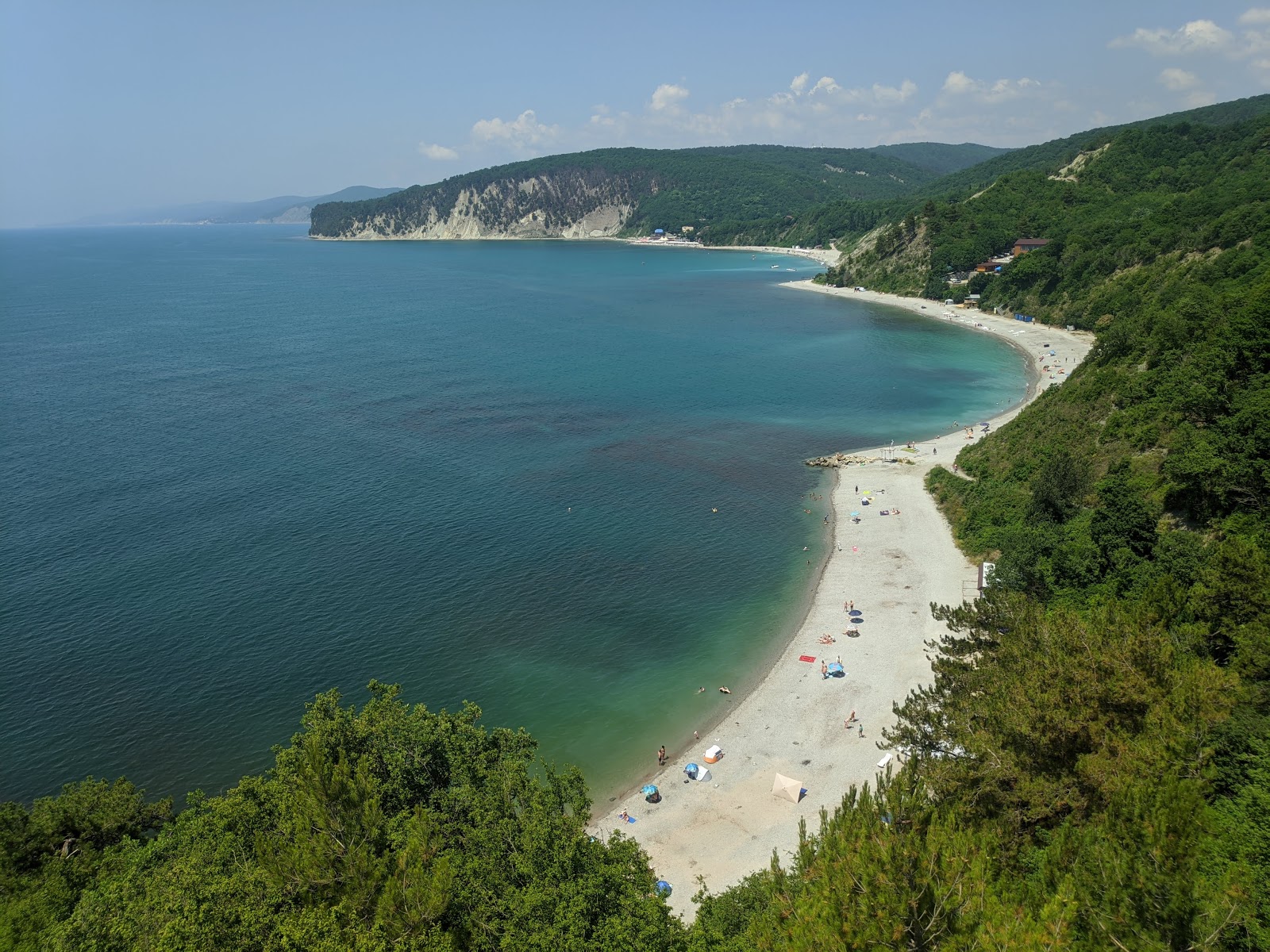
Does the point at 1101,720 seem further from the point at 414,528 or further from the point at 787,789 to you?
the point at 414,528

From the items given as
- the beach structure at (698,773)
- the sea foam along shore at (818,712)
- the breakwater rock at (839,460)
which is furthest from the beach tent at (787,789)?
the breakwater rock at (839,460)

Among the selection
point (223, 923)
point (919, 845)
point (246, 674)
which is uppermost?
point (919, 845)

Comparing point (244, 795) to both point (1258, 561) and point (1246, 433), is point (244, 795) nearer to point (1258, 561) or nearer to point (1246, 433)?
point (1258, 561)

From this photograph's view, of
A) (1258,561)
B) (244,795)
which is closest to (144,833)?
(244,795)

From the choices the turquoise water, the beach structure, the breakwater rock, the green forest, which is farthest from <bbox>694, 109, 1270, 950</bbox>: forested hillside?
the breakwater rock

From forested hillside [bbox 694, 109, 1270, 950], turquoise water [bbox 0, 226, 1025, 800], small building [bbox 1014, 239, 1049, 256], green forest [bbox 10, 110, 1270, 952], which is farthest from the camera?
small building [bbox 1014, 239, 1049, 256]

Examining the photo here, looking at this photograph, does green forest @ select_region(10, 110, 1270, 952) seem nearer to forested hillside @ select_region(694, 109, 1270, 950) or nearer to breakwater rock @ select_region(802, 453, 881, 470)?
forested hillside @ select_region(694, 109, 1270, 950)

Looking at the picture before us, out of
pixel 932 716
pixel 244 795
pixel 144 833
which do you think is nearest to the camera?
pixel 244 795
